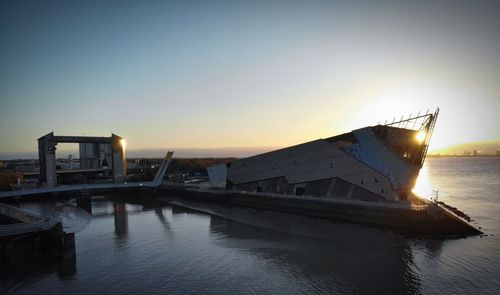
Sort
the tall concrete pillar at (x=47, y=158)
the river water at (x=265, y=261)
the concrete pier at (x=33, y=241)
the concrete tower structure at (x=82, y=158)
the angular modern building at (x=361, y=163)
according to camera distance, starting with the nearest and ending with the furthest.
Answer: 1. the river water at (x=265, y=261)
2. the concrete pier at (x=33, y=241)
3. the angular modern building at (x=361, y=163)
4. the tall concrete pillar at (x=47, y=158)
5. the concrete tower structure at (x=82, y=158)

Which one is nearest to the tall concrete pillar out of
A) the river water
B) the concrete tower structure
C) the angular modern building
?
the concrete tower structure

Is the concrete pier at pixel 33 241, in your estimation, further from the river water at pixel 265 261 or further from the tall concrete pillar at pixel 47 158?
the tall concrete pillar at pixel 47 158

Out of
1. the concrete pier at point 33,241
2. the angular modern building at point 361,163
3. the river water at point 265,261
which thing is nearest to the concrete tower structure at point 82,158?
the river water at point 265,261

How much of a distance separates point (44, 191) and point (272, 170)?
30.9m

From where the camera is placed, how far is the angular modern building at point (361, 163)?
31.0 meters

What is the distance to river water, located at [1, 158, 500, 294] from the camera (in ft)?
51.8

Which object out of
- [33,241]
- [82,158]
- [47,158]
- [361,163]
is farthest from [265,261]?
[82,158]

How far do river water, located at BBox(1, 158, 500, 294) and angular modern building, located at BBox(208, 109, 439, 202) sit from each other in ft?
15.5

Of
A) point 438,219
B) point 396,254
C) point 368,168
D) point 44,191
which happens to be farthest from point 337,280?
point 44,191

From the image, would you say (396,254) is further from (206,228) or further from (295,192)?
(295,192)

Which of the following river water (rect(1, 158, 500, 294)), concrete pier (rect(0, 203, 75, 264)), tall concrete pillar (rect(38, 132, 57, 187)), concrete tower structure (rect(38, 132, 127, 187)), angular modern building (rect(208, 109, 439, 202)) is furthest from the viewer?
concrete tower structure (rect(38, 132, 127, 187))

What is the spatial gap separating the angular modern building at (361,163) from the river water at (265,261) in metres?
4.72

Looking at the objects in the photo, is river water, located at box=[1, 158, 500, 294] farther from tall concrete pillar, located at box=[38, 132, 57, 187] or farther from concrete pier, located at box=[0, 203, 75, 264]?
tall concrete pillar, located at box=[38, 132, 57, 187]

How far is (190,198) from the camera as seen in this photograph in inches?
2029
